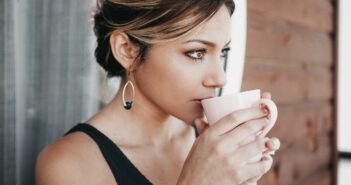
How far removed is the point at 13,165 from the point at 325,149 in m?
2.27

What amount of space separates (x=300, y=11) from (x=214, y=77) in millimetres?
1490

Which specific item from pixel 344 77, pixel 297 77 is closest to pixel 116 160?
pixel 297 77

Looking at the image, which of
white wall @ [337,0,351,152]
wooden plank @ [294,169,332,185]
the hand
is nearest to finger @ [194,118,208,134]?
the hand

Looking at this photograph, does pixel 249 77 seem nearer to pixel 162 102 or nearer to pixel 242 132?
pixel 162 102

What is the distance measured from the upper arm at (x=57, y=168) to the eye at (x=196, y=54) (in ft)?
0.92

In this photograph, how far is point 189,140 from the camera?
110cm

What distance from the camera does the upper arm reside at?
2.52 feet

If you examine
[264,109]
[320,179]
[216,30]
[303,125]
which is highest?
[216,30]

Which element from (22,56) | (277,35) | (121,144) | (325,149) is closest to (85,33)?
(22,56)

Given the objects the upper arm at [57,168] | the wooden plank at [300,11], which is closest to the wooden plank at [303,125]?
the wooden plank at [300,11]

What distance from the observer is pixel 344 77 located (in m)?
2.92

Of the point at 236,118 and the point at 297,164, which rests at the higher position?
the point at 236,118

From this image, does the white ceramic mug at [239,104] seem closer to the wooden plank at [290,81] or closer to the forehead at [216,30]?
the forehead at [216,30]

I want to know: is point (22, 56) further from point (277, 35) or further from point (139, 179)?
point (277, 35)
